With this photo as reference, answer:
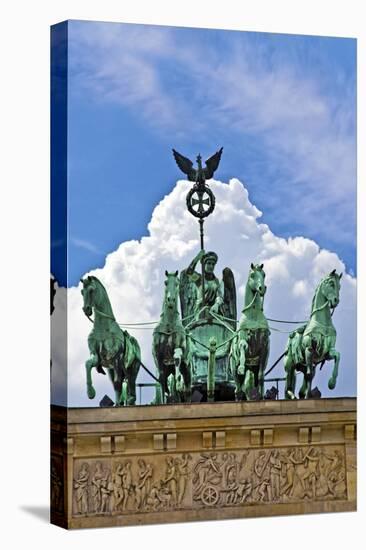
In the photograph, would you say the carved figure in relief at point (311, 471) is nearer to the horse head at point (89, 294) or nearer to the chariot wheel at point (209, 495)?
the chariot wheel at point (209, 495)

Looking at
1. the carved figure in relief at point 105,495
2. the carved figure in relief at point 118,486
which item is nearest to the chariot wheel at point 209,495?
the carved figure in relief at point 118,486

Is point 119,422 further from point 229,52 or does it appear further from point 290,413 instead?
point 229,52

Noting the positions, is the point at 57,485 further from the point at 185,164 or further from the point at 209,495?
the point at 185,164

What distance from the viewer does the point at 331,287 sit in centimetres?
2430

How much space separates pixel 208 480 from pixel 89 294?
2686 millimetres

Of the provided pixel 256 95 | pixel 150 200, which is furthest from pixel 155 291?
pixel 256 95

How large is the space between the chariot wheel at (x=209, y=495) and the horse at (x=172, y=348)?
1091mm

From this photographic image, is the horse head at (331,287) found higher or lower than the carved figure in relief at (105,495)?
higher

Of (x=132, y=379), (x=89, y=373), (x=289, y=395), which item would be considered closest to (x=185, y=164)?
(x=132, y=379)

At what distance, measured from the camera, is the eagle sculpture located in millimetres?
23391

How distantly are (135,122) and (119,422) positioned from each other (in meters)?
3.46

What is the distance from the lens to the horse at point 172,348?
915 inches

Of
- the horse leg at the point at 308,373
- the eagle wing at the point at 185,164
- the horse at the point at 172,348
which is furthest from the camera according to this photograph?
the horse leg at the point at 308,373

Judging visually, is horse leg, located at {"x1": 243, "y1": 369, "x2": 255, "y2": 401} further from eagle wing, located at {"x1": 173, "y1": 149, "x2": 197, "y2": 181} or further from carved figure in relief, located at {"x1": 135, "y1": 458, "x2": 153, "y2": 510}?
eagle wing, located at {"x1": 173, "y1": 149, "x2": 197, "y2": 181}
